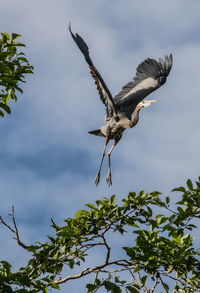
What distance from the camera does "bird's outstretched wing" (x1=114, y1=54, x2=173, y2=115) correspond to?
36.4 ft

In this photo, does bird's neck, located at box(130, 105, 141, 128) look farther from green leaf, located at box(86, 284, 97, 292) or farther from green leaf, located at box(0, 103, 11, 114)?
green leaf, located at box(86, 284, 97, 292)

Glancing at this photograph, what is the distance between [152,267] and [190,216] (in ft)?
2.35

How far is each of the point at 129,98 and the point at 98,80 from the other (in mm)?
1397

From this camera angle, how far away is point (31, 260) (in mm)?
6398

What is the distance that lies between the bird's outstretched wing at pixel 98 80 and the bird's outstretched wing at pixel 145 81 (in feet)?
1.92

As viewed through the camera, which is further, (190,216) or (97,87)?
(97,87)

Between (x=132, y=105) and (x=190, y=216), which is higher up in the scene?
(x=132, y=105)

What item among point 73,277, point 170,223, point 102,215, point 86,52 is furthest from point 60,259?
point 86,52

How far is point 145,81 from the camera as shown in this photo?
11.5 meters

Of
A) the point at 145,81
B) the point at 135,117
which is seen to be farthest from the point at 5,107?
the point at 145,81

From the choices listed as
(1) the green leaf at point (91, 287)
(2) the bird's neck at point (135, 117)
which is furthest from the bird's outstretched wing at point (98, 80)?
(1) the green leaf at point (91, 287)

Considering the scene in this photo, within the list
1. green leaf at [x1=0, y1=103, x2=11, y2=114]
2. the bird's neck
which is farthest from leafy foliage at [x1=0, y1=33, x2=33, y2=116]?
the bird's neck

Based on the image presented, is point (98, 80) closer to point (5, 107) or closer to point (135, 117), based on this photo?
point (135, 117)

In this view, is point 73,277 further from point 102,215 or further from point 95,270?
point 102,215
